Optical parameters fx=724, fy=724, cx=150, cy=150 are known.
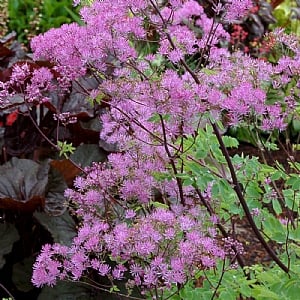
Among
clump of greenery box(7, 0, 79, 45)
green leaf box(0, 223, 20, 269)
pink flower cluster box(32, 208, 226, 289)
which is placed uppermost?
pink flower cluster box(32, 208, 226, 289)

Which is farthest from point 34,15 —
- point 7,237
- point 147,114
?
point 147,114

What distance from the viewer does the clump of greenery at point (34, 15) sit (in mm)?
6367

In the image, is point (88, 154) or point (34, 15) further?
point (34, 15)

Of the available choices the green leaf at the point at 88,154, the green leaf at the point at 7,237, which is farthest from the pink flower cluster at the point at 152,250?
the green leaf at the point at 88,154

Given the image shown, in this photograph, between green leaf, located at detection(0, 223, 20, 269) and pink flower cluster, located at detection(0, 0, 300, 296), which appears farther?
green leaf, located at detection(0, 223, 20, 269)

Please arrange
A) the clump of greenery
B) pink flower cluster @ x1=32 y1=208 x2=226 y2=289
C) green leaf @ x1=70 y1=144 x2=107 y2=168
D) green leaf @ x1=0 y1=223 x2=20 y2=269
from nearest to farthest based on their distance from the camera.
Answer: pink flower cluster @ x1=32 y1=208 x2=226 y2=289
green leaf @ x1=0 y1=223 x2=20 y2=269
green leaf @ x1=70 y1=144 x2=107 y2=168
the clump of greenery

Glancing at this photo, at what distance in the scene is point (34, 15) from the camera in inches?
247

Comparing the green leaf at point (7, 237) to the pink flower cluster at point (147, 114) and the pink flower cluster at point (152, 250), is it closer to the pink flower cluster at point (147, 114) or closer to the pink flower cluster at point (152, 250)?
the pink flower cluster at point (147, 114)

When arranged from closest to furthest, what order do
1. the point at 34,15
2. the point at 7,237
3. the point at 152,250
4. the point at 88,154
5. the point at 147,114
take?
the point at 152,250
the point at 147,114
the point at 7,237
the point at 88,154
the point at 34,15

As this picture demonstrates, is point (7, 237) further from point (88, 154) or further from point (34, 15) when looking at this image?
point (34, 15)

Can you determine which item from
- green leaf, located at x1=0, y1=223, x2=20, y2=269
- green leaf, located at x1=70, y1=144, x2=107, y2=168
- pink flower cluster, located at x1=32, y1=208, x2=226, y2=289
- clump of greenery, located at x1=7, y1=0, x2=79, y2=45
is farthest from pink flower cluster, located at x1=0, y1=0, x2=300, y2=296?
clump of greenery, located at x1=7, y1=0, x2=79, y2=45

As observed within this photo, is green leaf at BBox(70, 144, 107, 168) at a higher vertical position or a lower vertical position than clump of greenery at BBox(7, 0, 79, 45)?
higher

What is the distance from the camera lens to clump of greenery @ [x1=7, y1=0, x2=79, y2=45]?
637 cm

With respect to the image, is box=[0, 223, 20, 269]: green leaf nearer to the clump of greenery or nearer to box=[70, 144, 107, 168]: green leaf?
box=[70, 144, 107, 168]: green leaf
